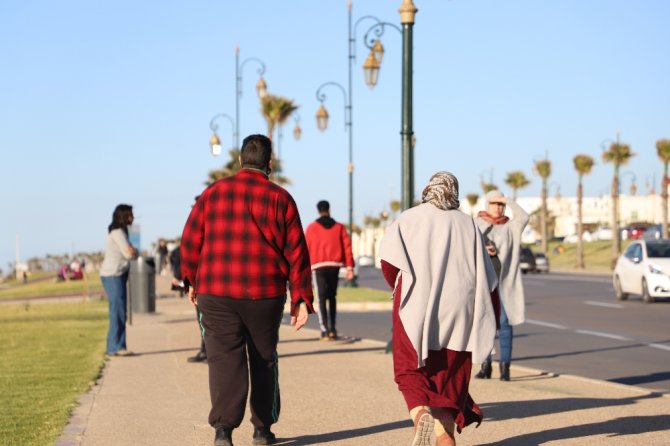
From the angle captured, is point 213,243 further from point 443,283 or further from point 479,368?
point 479,368

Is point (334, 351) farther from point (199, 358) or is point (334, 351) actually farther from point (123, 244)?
point (123, 244)

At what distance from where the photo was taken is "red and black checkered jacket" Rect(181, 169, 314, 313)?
7867 mm

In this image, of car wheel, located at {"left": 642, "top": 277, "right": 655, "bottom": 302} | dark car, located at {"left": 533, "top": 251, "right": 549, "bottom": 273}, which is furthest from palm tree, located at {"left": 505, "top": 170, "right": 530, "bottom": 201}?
car wheel, located at {"left": 642, "top": 277, "right": 655, "bottom": 302}

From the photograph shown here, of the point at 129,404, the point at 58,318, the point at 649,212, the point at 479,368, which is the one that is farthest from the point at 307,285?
the point at 649,212

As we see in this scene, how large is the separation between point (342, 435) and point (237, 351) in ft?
3.92

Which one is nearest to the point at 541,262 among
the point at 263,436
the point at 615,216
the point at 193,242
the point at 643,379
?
the point at 615,216

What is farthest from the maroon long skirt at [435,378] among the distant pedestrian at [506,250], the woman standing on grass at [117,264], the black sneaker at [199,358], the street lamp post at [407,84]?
the woman standing on grass at [117,264]

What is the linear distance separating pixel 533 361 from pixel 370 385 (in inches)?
154

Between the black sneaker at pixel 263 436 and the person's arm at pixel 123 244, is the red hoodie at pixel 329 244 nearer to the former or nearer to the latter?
the person's arm at pixel 123 244

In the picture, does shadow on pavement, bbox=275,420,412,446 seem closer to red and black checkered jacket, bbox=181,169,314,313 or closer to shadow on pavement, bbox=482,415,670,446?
shadow on pavement, bbox=482,415,670,446

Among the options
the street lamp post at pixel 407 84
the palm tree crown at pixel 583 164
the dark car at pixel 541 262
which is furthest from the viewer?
the palm tree crown at pixel 583 164

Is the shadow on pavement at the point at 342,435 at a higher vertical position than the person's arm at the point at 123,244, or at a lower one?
lower

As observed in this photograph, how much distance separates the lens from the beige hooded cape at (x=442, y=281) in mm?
7359

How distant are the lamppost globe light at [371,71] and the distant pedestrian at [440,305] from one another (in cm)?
2518
